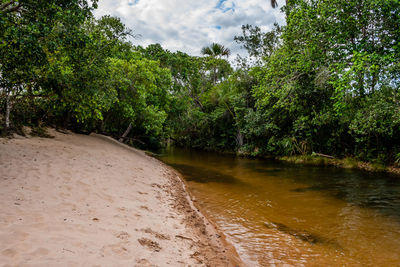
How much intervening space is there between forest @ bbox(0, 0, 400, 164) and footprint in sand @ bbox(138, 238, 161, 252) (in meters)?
5.82

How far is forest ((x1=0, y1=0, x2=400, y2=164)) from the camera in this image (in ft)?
24.0

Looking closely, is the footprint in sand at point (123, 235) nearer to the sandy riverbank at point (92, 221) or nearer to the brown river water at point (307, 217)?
the sandy riverbank at point (92, 221)

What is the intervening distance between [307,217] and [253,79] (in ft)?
62.3

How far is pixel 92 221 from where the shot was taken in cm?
417

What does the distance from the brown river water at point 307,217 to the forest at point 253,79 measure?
12.1ft

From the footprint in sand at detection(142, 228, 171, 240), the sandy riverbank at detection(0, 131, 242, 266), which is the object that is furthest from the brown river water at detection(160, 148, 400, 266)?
the footprint in sand at detection(142, 228, 171, 240)

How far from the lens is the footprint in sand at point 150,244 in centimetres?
378

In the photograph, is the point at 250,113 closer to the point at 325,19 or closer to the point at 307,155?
the point at 307,155

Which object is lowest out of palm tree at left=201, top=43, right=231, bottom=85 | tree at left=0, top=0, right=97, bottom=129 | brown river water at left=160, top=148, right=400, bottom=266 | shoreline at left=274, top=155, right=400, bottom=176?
brown river water at left=160, top=148, right=400, bottom=266

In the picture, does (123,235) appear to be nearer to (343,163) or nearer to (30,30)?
(30,30)

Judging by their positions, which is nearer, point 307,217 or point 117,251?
point 117,251

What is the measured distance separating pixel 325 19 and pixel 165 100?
15301 mm

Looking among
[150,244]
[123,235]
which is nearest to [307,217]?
[150,244]

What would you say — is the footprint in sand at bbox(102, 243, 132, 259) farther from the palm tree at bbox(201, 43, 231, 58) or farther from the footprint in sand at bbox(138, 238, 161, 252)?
the palm tree at bbox(201, 43, 231, 58)
